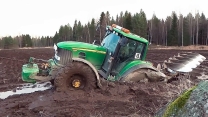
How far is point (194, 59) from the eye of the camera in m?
12.9

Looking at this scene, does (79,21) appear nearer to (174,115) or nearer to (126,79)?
(126,79)

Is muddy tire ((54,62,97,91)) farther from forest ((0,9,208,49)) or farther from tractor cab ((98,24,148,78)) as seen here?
forest ((0,9,208,49))

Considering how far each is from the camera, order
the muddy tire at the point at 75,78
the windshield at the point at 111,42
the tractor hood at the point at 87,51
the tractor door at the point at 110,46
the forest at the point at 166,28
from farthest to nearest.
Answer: the forest at the point at 166,28 < the windshield at the point at 111,42 < the tractor door at the point at 110,46 < the tractor hood at the point at 87,51 < the muddy tire at the point at 75,78

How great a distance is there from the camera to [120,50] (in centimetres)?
898

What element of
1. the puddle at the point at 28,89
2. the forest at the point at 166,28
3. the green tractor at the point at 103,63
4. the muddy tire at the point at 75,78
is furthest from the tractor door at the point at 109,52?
the forest at the point at 166,28

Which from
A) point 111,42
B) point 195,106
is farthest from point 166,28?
point 195,106

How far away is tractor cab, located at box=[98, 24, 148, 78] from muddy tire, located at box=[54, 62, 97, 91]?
1040 mm

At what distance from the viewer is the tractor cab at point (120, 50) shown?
29.2 ft

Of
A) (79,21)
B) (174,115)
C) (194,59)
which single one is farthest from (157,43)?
(174,115)

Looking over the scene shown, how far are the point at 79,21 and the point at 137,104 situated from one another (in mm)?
88711

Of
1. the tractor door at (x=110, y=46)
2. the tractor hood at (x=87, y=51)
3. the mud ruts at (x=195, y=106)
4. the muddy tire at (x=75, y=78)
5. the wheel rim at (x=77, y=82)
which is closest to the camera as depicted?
the mud ruts at (x=195, y=106)

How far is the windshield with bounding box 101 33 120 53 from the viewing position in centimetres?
914

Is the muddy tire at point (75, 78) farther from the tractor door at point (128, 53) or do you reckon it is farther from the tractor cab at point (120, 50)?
the tractor door at point (128, 53)

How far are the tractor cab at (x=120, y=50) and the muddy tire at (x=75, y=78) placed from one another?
40.9 inches
